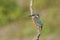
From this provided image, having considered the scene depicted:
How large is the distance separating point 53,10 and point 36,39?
20.3 ft

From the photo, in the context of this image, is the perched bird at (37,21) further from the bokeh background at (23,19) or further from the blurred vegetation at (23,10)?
the blurred vegetation at (23,10)

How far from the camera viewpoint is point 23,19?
768cm

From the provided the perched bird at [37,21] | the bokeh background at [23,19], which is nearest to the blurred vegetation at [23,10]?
the bokeh background at [23,19]

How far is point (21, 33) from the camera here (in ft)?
22.8

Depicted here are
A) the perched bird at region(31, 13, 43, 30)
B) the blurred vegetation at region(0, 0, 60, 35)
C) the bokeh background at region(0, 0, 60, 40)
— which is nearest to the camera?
the perched bird at region(31, 13, 43, 30)

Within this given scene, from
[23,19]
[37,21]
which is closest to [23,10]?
[23,19]

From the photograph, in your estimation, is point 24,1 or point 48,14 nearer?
point 48,14

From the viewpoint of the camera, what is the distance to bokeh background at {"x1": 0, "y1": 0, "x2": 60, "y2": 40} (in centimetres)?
674

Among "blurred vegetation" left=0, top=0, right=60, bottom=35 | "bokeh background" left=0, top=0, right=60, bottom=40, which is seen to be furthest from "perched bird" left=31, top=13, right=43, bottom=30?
"blurred vegetation" left=0, top=0, right=60, bottom=35

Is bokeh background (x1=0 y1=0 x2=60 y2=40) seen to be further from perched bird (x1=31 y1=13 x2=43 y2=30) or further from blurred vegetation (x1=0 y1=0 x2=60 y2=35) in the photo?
perched bird (x1=31 y1=13 x2=43 y2=30)

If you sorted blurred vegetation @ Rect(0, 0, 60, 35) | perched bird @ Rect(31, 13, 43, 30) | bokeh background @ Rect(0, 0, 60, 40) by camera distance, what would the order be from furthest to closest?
blurred vegetation @ Rect(0, 0, 60, 35) → bokeh background @ Rect(0, 0, 60, 40) → perched bird @ Rect(31, 13, 43, 30)

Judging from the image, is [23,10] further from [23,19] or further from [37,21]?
[37,21]

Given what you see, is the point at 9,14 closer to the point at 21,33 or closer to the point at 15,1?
the point at 15,1

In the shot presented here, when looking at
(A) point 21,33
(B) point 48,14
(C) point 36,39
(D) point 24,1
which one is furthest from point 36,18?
(D) point 24,1
